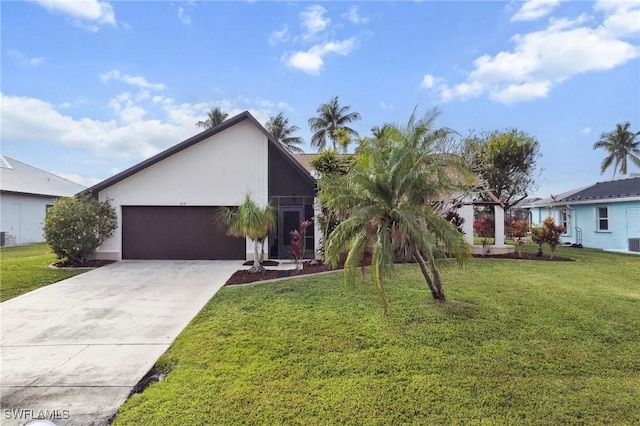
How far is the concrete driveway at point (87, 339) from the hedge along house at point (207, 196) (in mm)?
3718

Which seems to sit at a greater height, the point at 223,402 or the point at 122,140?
the point at 122,140

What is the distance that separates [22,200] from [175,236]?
1409 centimetres

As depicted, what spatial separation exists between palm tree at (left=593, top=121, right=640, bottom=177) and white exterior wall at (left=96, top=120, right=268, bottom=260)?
40.7 m

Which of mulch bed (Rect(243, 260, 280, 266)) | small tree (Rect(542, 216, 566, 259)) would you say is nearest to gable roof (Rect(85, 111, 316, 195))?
mulch bed (Rect(243, 260, 280, 266))

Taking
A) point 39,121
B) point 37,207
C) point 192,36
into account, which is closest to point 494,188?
point 192,36

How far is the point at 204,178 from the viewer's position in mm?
14352

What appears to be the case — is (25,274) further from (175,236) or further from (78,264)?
(175,236)

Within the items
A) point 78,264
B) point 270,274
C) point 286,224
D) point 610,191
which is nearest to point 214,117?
point 286,224

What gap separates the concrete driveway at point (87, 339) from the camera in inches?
152

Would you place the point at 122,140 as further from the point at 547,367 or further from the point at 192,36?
the point at 547,367

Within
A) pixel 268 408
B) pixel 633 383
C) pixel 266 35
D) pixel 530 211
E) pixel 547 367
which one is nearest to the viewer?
pixel 268 408

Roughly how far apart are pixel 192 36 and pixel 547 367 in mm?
13645

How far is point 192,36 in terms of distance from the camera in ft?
39.6

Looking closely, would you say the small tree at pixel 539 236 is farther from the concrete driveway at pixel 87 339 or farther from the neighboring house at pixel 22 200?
the neighboring house at pixel 22 200
